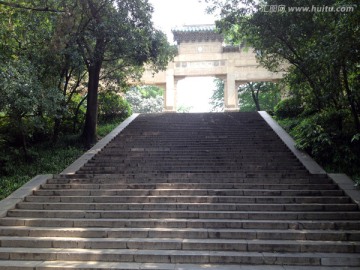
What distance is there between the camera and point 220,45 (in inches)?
682

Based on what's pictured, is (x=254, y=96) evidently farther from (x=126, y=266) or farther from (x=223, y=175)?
(x=126, y=266)

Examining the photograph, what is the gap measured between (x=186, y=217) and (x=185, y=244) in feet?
2.90

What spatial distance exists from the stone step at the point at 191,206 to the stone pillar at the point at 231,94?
11148 mm

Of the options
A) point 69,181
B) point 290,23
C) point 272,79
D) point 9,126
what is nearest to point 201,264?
point 69,181

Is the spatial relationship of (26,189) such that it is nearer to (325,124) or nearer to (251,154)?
(251,154)

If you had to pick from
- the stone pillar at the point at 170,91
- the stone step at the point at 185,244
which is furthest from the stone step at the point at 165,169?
the stone pillar at the point at 170,91

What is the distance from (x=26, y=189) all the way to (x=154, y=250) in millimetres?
3800

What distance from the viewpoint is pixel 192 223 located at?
5531 millimetres

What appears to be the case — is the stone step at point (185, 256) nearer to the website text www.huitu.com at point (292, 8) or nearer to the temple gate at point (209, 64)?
the website text www.huitu.com at point (292, 8)

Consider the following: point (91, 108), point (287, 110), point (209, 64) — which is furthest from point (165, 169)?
point (209, 64)

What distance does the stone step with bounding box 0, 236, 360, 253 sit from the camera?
4.80 meters

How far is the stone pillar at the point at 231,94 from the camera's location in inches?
661

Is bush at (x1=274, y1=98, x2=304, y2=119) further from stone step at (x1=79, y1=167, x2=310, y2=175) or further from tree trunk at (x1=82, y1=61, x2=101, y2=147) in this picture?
tree trunk at (x1=82, y1=61, x2=101, y2=147)

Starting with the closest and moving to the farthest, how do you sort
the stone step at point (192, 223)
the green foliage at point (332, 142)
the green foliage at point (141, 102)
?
the stone step at point (192, 223) → the green foliage at point (332, 142) → the green foliage at point (141, 102)
